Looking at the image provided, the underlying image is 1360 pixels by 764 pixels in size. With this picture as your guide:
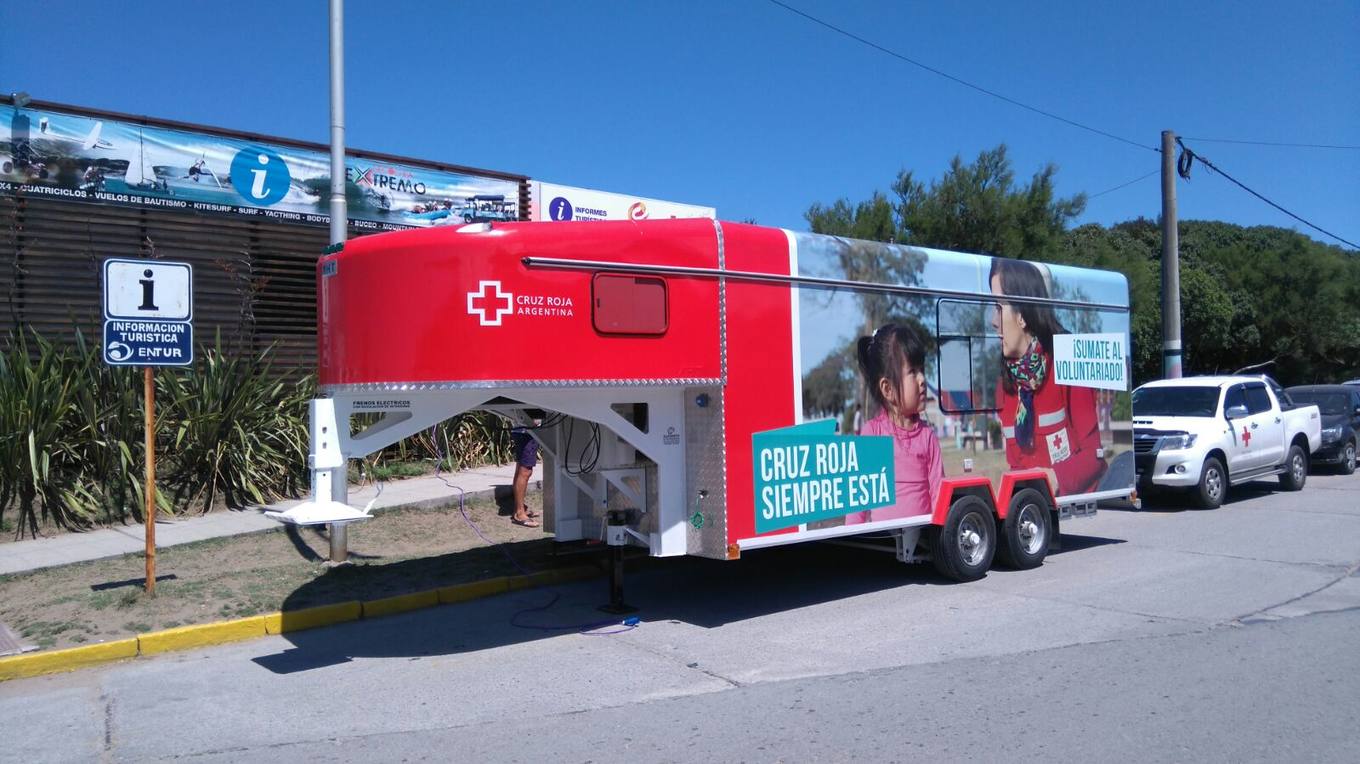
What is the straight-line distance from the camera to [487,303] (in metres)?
6.91

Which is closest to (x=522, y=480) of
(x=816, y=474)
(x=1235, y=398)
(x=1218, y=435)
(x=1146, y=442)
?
(x=816, y=474)

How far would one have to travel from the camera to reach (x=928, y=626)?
824cm

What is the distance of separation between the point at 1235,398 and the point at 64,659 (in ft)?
53.9

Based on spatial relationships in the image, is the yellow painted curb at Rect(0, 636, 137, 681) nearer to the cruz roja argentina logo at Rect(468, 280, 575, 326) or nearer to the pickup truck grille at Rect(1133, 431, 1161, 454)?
the cruz roja argentina logo at Rect(468, 280, 575, 326)

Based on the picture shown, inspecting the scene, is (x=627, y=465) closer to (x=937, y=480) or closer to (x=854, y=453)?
(x=854, y=453)

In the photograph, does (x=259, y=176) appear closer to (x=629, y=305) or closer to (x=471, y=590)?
(x=471, y=590)

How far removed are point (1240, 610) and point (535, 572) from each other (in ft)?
21.4

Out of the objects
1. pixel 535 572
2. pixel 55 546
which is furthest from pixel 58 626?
pixel 535 572

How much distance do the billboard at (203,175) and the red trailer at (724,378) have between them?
4.68m

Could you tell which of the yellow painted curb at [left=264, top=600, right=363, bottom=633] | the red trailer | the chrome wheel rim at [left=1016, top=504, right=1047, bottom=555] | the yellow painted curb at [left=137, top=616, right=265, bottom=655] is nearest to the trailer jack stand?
the red trailer

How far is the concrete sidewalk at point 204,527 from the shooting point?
9922 mm

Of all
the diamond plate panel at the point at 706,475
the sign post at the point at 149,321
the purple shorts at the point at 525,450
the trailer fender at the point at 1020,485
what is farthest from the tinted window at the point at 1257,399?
the sign post at the point at 149,321

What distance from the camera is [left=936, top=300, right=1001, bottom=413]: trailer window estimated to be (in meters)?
9.48

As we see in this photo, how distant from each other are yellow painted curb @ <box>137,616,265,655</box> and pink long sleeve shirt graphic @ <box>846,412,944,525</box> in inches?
207
